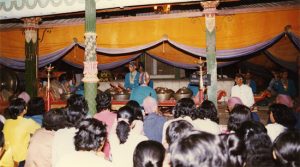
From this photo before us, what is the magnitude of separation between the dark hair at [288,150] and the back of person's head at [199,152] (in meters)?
0.76

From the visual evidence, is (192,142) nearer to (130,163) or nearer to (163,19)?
(130,163)

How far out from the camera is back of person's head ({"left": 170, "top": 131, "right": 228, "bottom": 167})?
6.20 feet

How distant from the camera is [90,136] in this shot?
118 inches

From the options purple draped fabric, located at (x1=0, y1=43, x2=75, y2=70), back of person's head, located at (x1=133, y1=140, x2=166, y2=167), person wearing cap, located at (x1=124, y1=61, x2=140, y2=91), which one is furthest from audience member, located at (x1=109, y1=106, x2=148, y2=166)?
purple draped fabric, located at (x1=0, y1=43, x2=75, y2=70)

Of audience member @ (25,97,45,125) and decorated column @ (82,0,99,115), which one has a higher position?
decorated column @ (82,0,99,115)

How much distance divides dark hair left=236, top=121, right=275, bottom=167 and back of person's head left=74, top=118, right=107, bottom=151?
1440mm

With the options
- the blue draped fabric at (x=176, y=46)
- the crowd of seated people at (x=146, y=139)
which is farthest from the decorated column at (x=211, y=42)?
the crowd of seated people at (x=146, y=139)

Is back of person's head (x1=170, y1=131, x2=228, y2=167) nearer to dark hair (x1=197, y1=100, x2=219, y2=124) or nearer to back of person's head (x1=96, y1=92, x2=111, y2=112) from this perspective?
dark hair (x1=197, y1=100, x2=219, y2=124)

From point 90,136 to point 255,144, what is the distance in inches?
69.6

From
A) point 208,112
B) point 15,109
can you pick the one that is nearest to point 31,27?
point 15,109

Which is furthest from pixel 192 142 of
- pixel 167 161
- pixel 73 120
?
pixel 73 120

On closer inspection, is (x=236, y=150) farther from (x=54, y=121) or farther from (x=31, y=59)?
(x=31, y=59)

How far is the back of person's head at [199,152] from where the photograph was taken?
1.89m

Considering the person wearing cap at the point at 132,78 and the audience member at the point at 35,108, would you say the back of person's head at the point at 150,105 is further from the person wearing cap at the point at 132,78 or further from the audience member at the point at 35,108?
the person wearing cap at the point at 132,78
